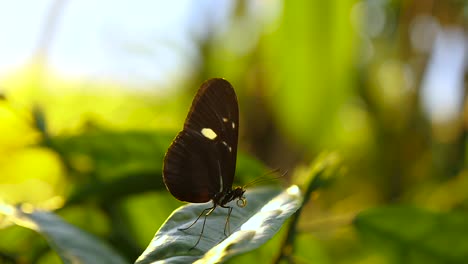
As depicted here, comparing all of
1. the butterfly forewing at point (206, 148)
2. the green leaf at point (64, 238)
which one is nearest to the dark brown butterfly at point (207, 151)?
the butterfly forewing at point (206, 148)

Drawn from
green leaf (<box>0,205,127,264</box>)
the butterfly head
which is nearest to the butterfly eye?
the butterfly head

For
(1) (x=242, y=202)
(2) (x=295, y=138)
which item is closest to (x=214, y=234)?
(1) (x=242, y=202)

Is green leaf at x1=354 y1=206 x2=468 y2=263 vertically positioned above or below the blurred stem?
below

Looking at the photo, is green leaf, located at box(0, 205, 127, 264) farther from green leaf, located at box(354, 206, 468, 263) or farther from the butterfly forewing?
green leaf, located at box(354, 206, 468, 263)

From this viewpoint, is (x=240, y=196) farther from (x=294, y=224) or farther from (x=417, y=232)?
(x=417, y=232)

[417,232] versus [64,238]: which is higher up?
[64,238]

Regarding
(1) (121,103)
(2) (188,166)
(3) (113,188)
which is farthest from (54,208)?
(1) (121,103)
